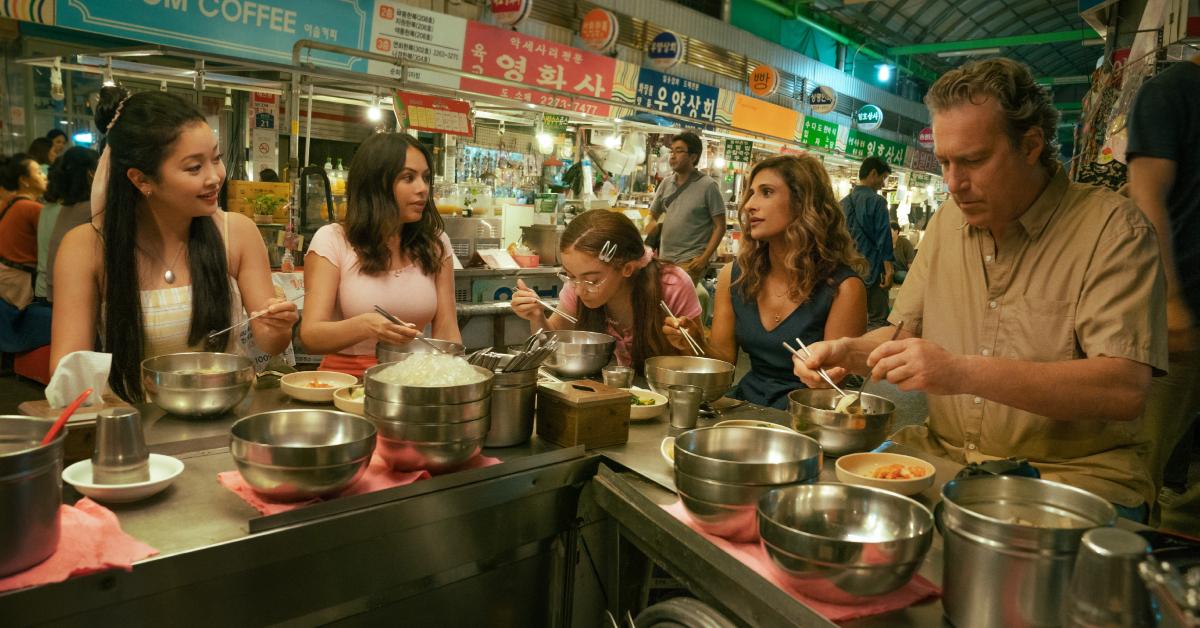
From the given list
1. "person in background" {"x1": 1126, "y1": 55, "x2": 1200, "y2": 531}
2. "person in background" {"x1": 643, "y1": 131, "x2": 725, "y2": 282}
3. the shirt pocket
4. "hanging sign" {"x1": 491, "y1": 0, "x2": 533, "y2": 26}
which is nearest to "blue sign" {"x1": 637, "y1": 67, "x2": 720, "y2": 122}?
"hanging sign" {"x1": 491, "y1": 0, "x2": 533, "y2": 26}

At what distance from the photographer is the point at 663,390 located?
240cm

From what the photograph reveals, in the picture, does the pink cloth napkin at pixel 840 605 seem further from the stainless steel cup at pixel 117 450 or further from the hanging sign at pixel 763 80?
the hanging sign at pixel 763 80

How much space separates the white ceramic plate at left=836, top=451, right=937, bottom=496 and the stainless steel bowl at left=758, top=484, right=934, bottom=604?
0.66 ft

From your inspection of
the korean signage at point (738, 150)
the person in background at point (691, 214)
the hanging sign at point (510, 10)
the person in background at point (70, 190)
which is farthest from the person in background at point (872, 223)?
the person in background at point (70, 190)

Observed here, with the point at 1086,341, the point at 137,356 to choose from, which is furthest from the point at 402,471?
the point at 1086,341

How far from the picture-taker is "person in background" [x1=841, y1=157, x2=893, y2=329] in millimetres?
7590

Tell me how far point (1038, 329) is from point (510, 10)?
670 centimetres

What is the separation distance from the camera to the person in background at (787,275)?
112 inches

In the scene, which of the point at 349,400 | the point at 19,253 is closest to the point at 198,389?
the point at 349,400

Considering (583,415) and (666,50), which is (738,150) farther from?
(583,415)

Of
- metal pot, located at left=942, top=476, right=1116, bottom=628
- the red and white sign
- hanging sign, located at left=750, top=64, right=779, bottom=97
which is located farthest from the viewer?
hanging sign, located at left=750, top=64, right=779, bottom=97

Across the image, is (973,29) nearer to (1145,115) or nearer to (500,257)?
(500,257)

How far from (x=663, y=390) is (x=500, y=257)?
3.67 meters

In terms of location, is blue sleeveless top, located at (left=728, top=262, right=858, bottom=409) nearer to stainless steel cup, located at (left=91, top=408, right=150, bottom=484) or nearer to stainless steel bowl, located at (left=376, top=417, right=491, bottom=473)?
stainless steel bowl, located at (left=376, top=417, right=491, bottom=473)
